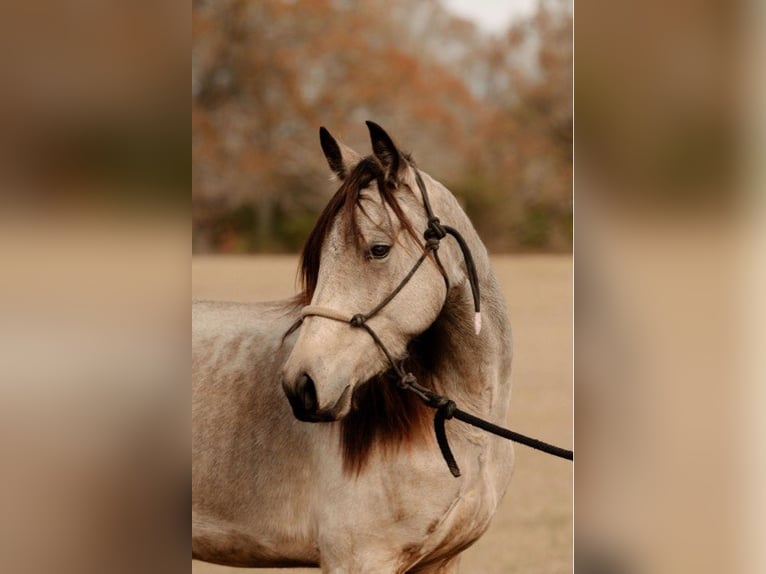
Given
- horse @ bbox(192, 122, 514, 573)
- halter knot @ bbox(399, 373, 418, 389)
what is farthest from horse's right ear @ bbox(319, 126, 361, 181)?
halter knot @ bbox(399, 373, 418, 389)

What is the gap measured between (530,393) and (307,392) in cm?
737

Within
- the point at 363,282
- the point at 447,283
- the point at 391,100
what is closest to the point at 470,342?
the point at 447,283

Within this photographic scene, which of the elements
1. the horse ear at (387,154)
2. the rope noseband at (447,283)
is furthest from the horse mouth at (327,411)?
the horse ear at (387,154)

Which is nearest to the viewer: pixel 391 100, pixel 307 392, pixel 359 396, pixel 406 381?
pixel 307 392

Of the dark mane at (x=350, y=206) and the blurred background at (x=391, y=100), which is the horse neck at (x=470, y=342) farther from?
the blurred background at (x=391, y=100)

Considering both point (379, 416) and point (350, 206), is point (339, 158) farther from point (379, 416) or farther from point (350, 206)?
point (379, 416)

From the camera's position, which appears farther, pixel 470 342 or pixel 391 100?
pixel 391 100

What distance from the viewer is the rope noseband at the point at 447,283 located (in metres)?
1.44

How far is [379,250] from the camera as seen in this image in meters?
1.49

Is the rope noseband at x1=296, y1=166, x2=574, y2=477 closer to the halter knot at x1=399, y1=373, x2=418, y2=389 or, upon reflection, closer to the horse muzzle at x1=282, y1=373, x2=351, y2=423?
the halter knot at x1=399, y1=373, x2=418, y2=389

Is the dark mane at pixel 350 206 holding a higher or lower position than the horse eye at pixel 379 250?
higher
